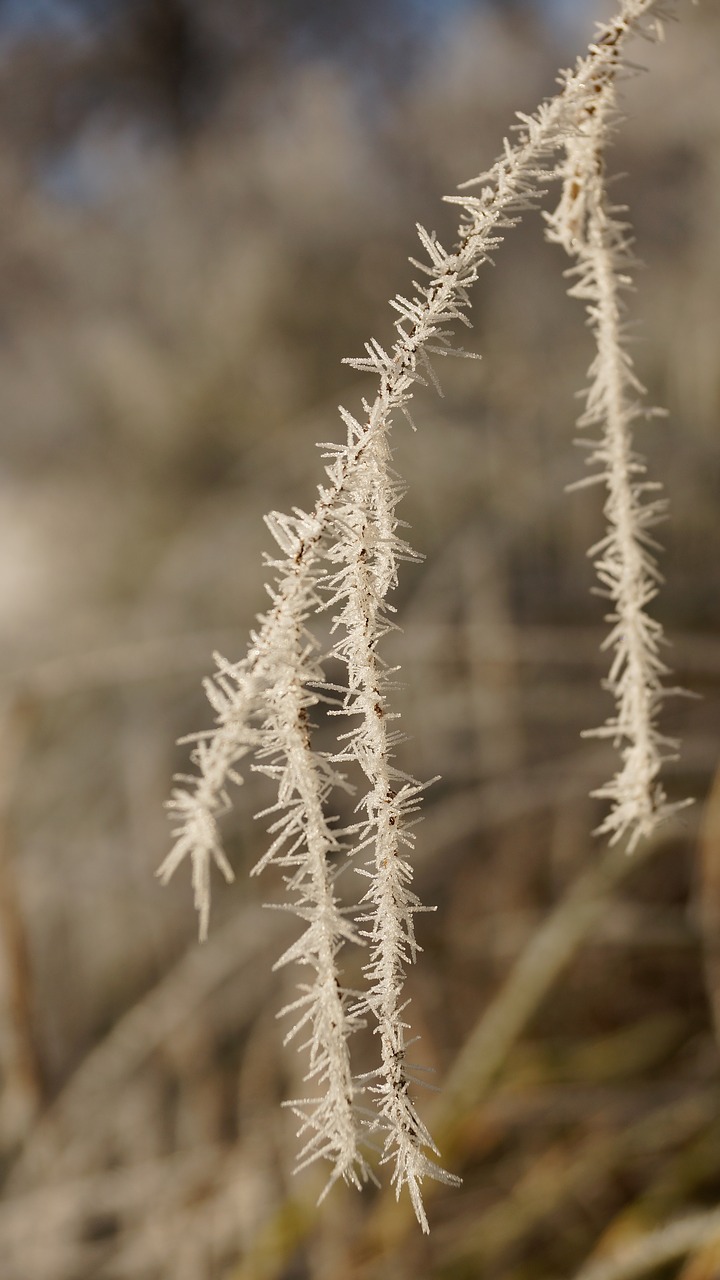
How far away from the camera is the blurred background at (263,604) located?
34 cm

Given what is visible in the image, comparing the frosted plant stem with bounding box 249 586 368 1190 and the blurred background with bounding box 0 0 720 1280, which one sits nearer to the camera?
the frosted plant stem with bounding box 249 586 368 1190

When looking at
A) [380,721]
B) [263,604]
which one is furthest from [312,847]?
[263,604]

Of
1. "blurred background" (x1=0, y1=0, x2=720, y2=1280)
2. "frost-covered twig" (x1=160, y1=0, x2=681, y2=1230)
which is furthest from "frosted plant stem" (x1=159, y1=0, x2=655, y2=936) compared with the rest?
"blurred background" (x1=0, y1=0, x2=720, y2=1280)

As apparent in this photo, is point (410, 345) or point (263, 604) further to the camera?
point (263, 604)

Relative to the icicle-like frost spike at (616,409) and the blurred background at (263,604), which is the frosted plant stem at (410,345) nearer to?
the icicle-like frost spike at (616,409)

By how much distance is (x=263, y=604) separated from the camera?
69cm

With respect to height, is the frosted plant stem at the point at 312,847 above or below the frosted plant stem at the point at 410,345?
below

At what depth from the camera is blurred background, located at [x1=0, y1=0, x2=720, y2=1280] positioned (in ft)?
1.13

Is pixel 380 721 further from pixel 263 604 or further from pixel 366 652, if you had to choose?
pixel 263 604

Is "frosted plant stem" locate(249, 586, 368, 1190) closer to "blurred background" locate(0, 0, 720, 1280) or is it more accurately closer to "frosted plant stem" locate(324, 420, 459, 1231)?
"frosted plant stem" locate(324, 420, 459, 1231)

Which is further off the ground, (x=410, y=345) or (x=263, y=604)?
(x=263, y=604)

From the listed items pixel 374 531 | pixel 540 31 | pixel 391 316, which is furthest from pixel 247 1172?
pixel 540 31

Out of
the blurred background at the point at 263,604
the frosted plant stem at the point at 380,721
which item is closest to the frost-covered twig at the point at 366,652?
the frosted plant stem at the point at 380,721

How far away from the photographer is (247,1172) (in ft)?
1.16
